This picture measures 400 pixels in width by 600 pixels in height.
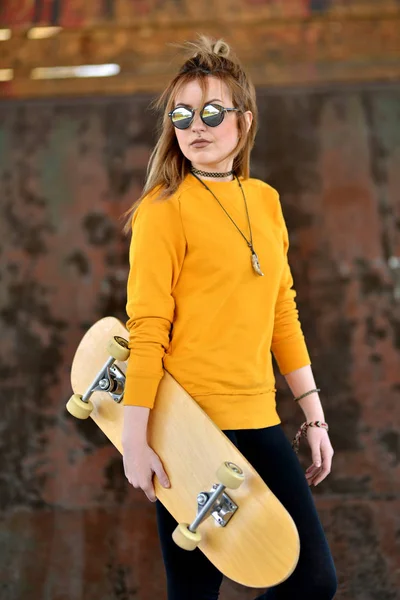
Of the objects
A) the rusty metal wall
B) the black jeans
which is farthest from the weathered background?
the black jeans

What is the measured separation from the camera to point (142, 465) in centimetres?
111

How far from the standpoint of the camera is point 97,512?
2082 mm

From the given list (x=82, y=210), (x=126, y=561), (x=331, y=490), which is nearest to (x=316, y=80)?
(x=82, y=210)

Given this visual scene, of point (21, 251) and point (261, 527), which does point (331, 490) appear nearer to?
point (261, 527)

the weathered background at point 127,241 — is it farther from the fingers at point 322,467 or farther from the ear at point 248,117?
the ear at point 248,117

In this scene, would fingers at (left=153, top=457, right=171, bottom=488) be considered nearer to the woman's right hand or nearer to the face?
the woman's right hand

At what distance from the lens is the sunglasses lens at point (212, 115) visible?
47.0 inches

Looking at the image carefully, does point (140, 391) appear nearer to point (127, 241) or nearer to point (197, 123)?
point (197, 123)

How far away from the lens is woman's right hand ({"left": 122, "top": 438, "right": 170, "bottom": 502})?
1.10 m

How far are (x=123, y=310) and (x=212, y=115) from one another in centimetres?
108

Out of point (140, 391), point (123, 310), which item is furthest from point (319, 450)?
point (123, 310)

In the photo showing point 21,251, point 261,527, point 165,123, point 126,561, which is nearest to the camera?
point 261,527

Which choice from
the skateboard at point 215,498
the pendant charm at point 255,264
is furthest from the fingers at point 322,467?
the pendant charm at point 255,264

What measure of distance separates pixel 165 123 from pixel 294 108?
3.55ft
